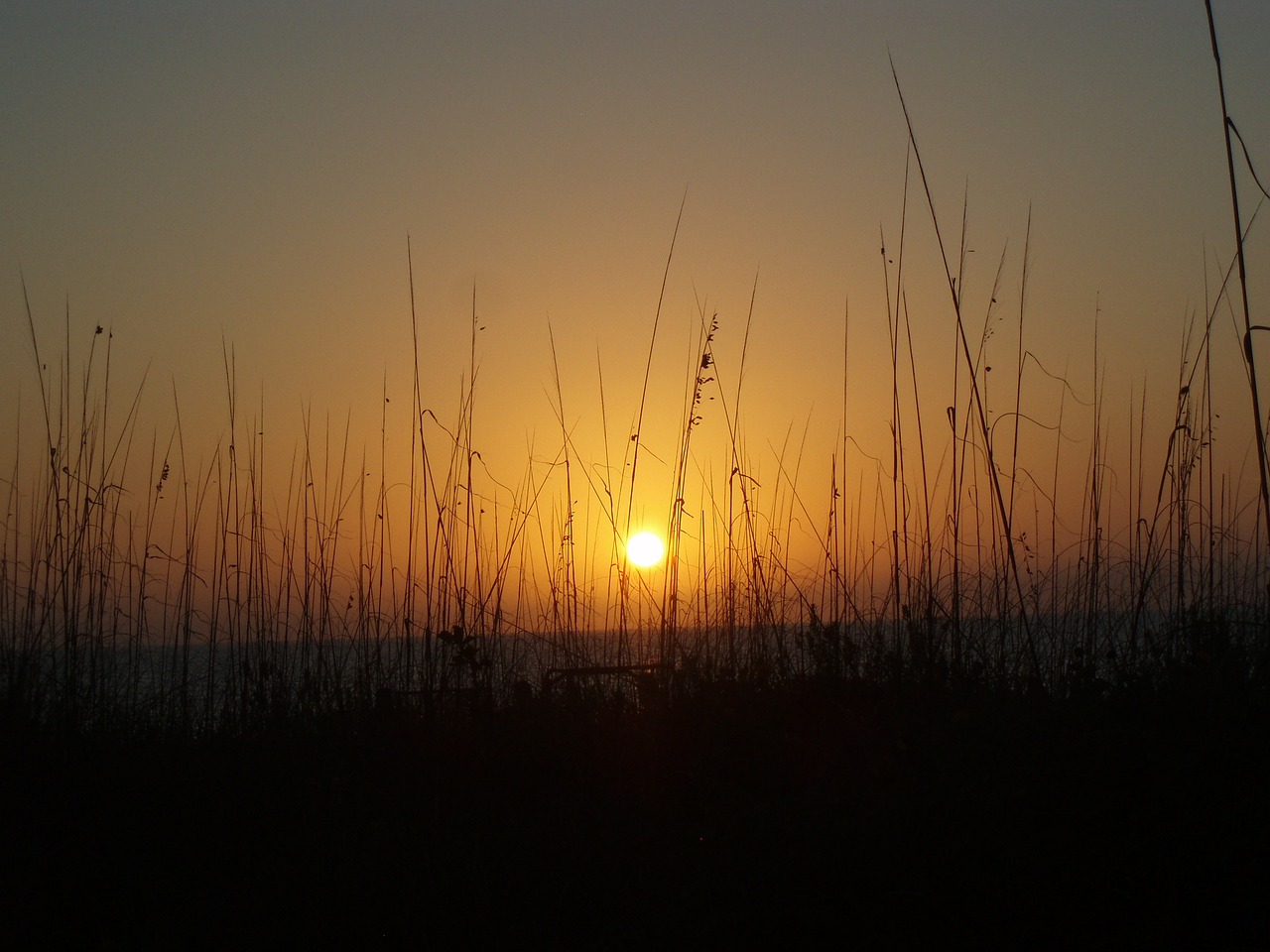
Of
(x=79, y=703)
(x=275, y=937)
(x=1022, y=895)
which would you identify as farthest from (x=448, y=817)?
(x=79, y=703)

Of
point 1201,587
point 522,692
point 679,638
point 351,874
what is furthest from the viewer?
point 679,638

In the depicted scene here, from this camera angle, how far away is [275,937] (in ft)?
4.49

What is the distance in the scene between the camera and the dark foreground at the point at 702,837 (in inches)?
51.8

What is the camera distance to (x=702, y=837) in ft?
5.12

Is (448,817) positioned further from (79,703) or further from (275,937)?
(79,703)

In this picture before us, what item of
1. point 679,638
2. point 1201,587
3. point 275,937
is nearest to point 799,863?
point 275,937

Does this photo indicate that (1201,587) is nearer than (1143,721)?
No

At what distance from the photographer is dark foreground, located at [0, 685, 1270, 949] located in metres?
1.32

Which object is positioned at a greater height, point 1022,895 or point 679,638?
point 679,638

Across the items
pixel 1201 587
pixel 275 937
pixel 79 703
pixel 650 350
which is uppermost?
pixel 650 350

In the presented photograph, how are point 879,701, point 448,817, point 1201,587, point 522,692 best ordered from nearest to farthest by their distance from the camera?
point 448,817 < point 879,701 < point 522,692 < point 1201,587

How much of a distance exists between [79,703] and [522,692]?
1235 mm

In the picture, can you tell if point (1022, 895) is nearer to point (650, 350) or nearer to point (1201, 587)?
point (1201, 587)

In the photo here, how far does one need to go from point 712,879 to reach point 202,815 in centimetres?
104
